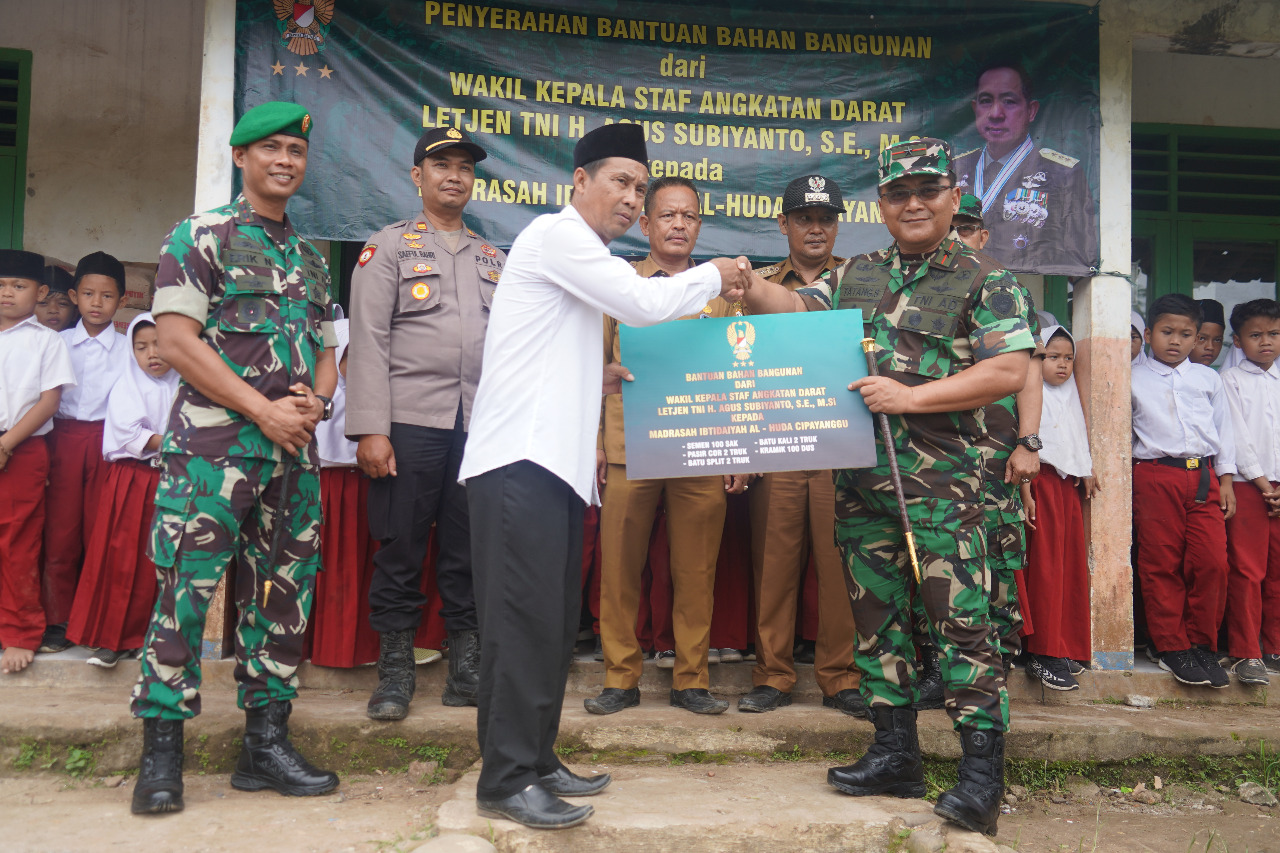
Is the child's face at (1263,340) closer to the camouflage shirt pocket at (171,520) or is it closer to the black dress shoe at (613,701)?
the black dress shoe at (613,701)

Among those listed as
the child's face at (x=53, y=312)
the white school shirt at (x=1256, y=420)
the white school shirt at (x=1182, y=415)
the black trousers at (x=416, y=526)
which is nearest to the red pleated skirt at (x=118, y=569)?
the child's face at (x=53, y=312)

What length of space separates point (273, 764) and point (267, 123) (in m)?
2.27

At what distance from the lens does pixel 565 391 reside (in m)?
2.93

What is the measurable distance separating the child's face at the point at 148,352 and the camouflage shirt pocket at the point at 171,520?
168cm

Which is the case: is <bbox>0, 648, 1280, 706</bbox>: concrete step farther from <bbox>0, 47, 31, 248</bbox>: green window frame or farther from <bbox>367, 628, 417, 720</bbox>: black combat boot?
<bbox>0, 47, 31, 248</bbox>: green window frame

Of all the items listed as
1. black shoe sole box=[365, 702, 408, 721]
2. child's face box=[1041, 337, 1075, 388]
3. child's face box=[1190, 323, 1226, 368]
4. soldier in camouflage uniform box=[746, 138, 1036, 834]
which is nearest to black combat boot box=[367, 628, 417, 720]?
black shoe sole box=[365, 702, 408, 721]

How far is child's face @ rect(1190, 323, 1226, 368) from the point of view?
18.2 ft

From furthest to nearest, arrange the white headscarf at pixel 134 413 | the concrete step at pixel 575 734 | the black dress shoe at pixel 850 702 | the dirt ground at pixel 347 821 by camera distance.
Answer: the white headscarf at pixel 134 413, the black dress shoe at pixel 850 702, the concrete step at pixel 575 734, the dirt ground at pixel 347 821

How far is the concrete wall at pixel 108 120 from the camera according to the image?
5.91 meters

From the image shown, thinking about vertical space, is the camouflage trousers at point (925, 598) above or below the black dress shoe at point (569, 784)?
above

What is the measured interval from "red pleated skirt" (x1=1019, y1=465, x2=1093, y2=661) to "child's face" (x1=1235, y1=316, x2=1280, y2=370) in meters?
1.48

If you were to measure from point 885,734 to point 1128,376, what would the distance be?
2.78 meters

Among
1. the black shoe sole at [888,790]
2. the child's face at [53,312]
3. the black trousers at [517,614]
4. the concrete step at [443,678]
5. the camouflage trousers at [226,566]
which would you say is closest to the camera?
the black trousers at [517,614]

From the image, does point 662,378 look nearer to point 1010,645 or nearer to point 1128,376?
point 1010,645
